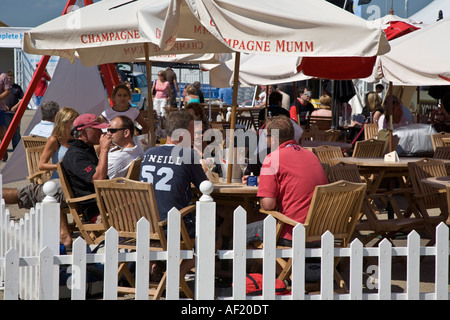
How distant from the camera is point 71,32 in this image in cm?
667

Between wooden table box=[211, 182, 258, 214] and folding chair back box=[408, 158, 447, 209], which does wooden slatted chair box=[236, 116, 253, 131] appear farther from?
wooden table box=[211, 182, 258, 214]

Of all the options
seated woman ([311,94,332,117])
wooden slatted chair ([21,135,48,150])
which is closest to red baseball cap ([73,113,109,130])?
wooden slatted chair ([21,135,48,150])

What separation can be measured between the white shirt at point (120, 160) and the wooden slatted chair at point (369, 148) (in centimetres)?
371

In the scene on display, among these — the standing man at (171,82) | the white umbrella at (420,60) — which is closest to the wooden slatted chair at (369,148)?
the white umbrella at (420,60)

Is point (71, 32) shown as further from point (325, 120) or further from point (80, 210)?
point (325, 120)

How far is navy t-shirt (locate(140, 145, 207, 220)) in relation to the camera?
5.18 metres

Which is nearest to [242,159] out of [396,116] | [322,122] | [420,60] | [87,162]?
[87,162]

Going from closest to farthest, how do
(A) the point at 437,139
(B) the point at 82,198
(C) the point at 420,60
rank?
(B) the point at 82,198, (C) the point at 420,60, (A) the point at 437,139

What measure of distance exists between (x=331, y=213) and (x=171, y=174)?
1.22 m

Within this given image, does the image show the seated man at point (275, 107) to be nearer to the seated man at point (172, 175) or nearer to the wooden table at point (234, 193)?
the wooden table at point (234, 193)

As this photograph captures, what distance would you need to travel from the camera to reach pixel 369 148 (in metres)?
9.42

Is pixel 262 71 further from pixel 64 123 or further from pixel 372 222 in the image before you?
pixel 372 222

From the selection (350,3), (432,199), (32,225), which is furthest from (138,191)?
(350,3)

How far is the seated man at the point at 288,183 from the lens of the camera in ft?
16.7
